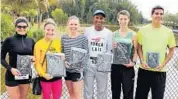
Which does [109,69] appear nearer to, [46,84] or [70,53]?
[70,53]

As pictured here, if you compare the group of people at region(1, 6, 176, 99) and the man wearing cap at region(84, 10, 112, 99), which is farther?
the man wearing cap at region(84, 10, 112, 99)

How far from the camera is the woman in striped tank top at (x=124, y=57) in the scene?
354 cm

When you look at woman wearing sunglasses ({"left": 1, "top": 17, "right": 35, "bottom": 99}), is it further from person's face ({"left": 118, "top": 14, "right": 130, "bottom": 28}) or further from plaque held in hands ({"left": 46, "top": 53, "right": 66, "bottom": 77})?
person's face ({"left": 118, "top": 14, "right": 130, "bottom": 28})

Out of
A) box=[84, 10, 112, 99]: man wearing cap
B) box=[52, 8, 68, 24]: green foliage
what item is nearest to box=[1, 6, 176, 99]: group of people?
box=[84, 10, 112, 99]: man wearing cap

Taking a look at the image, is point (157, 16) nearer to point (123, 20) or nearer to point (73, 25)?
point (123, 20)

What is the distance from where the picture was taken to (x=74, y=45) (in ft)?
11.5

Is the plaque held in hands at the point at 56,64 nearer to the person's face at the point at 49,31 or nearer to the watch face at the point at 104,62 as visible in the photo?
the person's face at the point at 49,31

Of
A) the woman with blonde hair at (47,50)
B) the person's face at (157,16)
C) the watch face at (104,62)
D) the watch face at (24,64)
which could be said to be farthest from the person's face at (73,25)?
the person's face at (157,16)

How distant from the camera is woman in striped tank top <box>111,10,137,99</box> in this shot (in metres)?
3.54

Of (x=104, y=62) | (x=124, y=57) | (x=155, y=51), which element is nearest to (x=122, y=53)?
(x=124, y=57)

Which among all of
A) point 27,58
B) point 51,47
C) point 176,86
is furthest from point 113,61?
point 176,86

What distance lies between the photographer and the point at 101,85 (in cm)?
369

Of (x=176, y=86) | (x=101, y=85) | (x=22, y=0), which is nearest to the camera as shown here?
(x=101, y=85)

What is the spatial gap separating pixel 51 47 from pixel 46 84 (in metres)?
0.40
